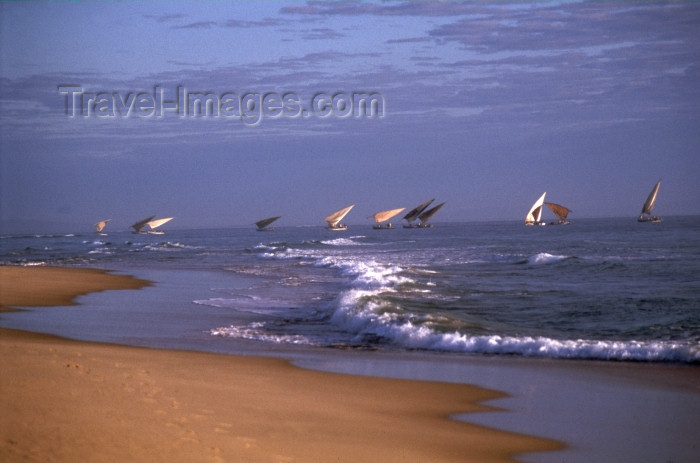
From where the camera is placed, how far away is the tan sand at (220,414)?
476cm

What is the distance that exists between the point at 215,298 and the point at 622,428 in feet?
41.4

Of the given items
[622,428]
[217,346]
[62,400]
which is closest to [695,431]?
[622,428]

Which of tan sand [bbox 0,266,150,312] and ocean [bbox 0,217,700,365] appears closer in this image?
ocean [bbox 0,217,700,365]

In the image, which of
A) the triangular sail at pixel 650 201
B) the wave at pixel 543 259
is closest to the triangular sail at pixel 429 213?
the triangular sail at pixel 650 201

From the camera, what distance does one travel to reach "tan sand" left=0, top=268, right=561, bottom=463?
476cm

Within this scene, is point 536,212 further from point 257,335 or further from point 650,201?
point 257,335

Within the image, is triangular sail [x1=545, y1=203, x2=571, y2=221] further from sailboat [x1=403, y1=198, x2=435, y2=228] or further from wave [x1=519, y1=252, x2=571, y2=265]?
wave [x1=519, y1=252, x2=571, y2=265]

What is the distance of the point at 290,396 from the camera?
697 cm

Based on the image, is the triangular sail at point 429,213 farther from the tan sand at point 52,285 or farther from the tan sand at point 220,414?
the tan sand at point 220,414

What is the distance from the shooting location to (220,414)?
5.89m

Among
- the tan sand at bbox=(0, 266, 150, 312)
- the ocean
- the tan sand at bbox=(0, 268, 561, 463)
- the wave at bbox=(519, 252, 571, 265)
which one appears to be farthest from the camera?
the wave at bbox=(519, 252, 571, 265)

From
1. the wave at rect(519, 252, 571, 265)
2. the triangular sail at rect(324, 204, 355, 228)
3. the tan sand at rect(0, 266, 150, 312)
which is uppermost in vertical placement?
the triangular sail at rect(324, 204, 355, 228)

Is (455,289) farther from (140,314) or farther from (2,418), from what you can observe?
(2,418)

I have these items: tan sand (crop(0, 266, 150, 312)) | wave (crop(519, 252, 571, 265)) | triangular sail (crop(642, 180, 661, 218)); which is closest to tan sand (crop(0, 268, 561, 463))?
tan sand (crop(0, 266, 150, 312))
